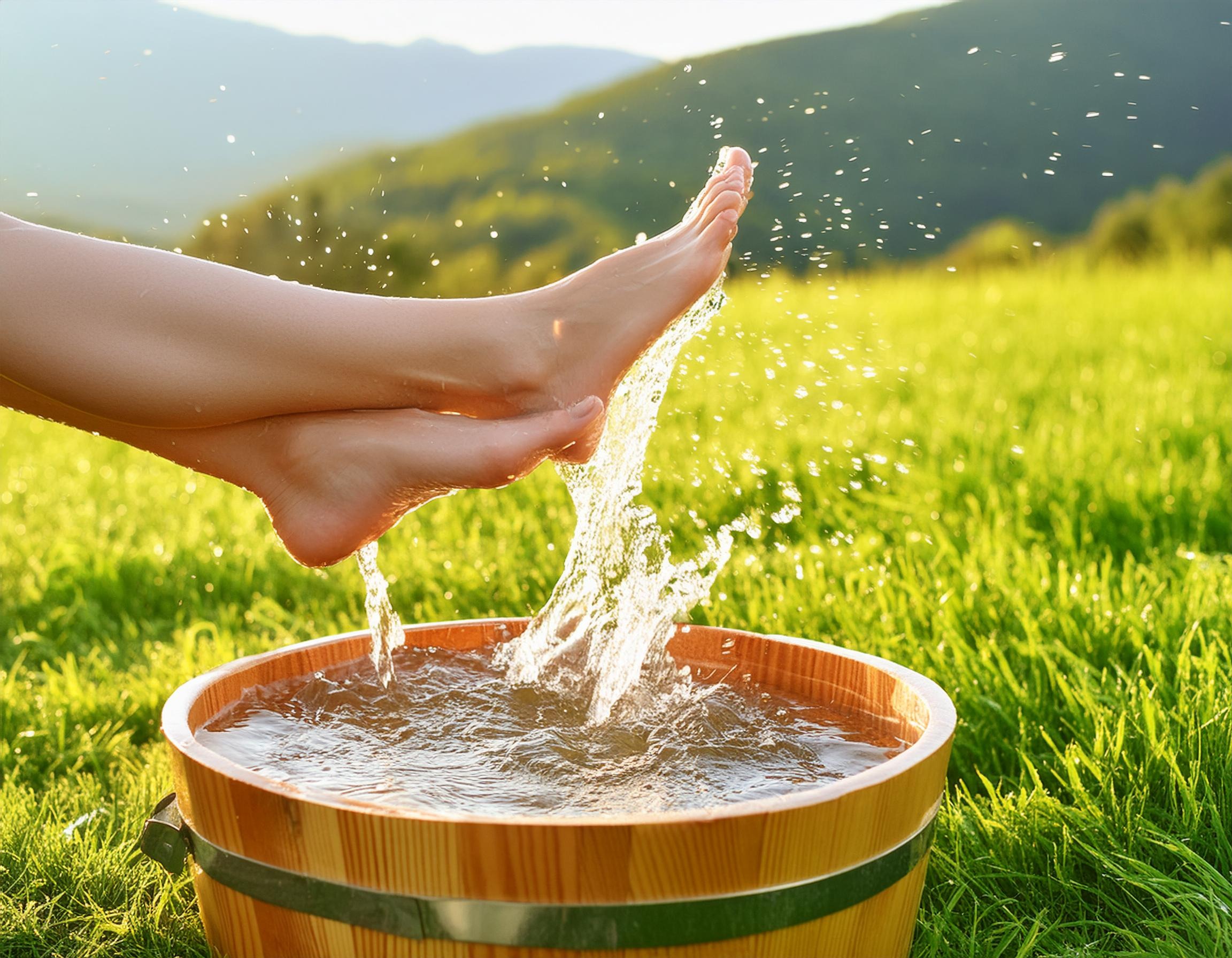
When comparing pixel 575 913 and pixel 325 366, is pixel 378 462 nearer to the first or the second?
pixel 325 366

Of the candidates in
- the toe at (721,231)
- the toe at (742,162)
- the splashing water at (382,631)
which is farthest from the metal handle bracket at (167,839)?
the toe at (742,162)

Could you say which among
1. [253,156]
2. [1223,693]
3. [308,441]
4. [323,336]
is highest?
[253,156]

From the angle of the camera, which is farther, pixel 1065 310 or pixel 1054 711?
pixel 1065 310

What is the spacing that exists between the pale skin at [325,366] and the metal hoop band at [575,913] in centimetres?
57

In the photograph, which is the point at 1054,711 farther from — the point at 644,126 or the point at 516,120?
the point at 516,120

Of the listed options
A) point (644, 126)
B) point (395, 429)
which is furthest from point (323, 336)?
point (644, 126)

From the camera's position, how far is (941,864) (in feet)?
5.36

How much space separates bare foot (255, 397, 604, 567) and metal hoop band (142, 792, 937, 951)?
1.74ft

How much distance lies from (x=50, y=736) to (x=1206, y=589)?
7.32ft

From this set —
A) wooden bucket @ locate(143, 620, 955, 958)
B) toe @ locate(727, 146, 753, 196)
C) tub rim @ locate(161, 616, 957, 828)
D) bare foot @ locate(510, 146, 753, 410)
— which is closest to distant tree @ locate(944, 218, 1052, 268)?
toe @ locate(727, 146, 753, 196)

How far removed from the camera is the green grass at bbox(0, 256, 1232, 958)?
158cm

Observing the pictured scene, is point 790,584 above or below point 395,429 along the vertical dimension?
below

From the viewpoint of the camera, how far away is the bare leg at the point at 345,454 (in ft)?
5.13

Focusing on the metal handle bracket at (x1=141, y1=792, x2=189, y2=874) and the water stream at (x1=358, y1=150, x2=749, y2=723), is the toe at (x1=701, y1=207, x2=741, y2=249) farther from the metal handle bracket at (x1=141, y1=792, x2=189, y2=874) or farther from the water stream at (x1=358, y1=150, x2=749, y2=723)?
the metal handle bracket at (x1=141, y1=792, x2=189, y2=874)
